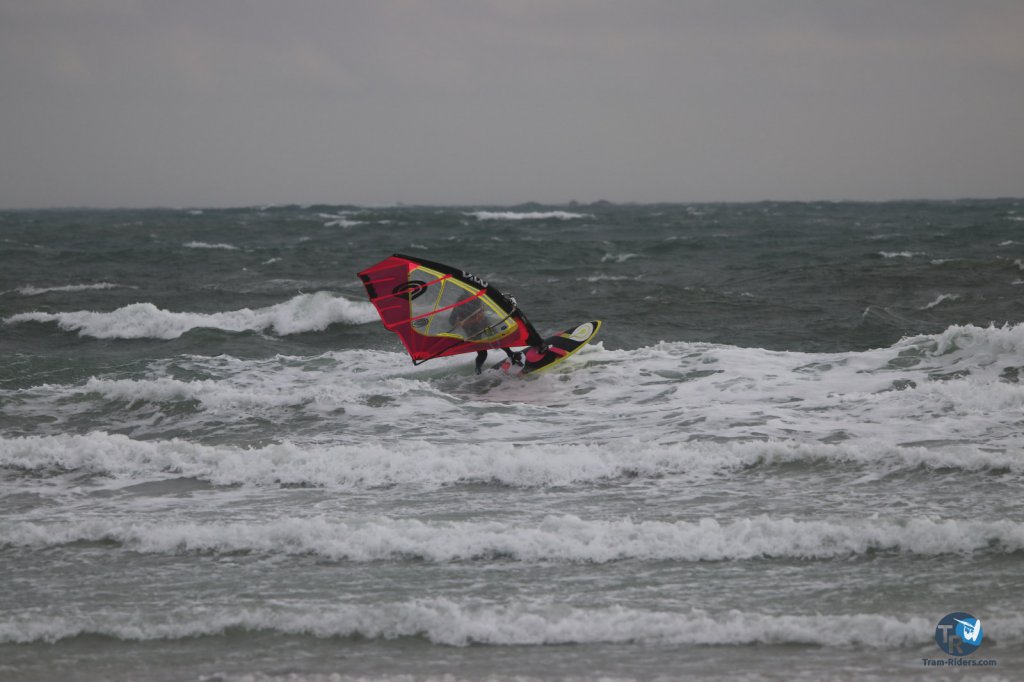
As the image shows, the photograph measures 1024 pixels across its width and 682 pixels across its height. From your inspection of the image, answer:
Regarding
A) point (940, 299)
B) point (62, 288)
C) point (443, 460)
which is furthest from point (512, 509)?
point (62, 288)

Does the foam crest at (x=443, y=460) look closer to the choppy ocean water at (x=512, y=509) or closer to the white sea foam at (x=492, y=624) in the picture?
the choppy ocean water at (x=512, y=509)

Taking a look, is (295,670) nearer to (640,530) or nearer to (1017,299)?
(640,530)

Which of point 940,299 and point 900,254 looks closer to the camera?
point 940,299

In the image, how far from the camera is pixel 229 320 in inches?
656

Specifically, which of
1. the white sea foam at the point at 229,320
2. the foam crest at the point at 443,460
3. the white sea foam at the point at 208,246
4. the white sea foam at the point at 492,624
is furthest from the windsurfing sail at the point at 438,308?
the white sea foam at the point at 208,246

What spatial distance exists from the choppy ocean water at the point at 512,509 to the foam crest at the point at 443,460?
0.09ft

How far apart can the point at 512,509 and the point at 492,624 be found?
1.88 metres

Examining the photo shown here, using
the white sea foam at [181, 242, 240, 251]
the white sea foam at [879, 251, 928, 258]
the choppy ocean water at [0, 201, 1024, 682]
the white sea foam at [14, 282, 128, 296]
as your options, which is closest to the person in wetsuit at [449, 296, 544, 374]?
the choppy ocean water at [0, 201, 1024, 682]

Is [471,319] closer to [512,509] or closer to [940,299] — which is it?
[512,509]

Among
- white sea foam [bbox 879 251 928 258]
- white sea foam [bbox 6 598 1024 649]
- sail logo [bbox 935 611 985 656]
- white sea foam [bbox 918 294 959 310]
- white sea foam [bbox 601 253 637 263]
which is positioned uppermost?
white sea foam [bbox 879 251 928 258]

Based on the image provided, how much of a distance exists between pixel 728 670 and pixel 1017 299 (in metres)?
16.6

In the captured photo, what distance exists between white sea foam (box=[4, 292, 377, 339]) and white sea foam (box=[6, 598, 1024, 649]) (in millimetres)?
11122

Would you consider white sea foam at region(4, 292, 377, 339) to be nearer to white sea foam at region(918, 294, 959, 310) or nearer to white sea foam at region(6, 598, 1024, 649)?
white sea foam at region(918, 294, 959, 310)

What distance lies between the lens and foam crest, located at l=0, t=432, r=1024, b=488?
7.26 meters
